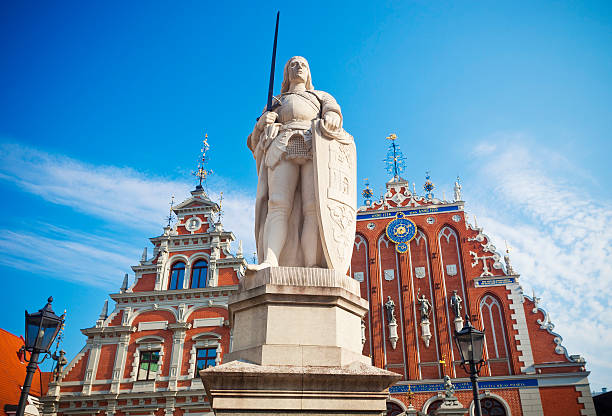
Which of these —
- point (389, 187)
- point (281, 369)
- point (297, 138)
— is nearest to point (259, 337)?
point (281, 369)

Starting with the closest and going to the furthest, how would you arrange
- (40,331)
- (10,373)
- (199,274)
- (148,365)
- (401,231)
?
(40,331) → (148,365) → (10,373) → (199,274) → (401,231)

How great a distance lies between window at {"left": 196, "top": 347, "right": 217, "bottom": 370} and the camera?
1727cm

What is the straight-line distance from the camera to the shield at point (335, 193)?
12.0 feet

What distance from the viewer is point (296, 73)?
4543mm

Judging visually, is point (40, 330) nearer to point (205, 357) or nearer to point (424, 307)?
point (205, 357)

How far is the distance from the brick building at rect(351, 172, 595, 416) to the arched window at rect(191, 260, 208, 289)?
254 inches

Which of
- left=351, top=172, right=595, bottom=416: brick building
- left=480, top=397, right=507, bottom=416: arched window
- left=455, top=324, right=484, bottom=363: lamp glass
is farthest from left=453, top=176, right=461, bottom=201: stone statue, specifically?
left=455, top=324, right=484, bottom=363: lamp glass

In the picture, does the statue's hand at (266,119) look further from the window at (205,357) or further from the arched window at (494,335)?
the arched window at (494,335)

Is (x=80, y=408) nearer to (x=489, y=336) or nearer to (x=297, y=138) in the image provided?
(x=489, y=336)

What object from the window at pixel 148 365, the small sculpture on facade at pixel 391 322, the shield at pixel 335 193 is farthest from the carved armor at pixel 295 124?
the window at pixel 148 365

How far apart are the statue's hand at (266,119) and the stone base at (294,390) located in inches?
83.7

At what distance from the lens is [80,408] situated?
17.1 m

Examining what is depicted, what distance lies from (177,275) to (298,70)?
16.3 metres

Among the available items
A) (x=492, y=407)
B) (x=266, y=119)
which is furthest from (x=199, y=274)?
(x=266, y=119)
